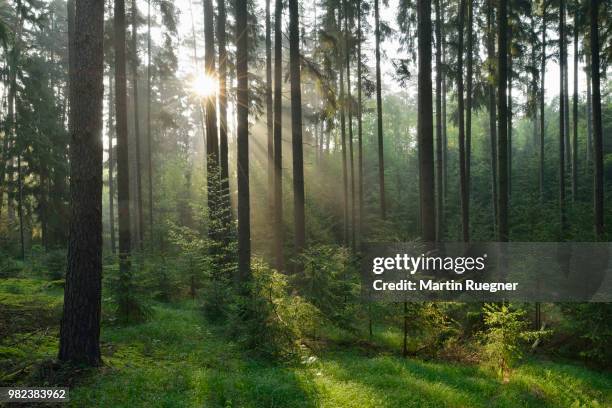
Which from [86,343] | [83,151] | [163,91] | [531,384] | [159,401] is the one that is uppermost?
[163,91]

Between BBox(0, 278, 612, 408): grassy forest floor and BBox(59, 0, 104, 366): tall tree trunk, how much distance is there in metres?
0.53

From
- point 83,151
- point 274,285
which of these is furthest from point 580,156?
point 83,151

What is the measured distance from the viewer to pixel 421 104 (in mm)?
10055

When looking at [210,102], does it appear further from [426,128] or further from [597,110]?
[597,110]

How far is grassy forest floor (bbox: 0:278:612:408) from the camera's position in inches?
236

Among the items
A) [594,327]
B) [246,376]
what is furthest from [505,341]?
[246,376]

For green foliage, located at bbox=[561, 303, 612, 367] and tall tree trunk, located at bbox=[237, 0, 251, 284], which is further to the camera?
tall tree trunk, located at bbox=[237, 0, 251, 284]

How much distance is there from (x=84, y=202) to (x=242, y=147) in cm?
597

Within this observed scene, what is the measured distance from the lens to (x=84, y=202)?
6.57 meters

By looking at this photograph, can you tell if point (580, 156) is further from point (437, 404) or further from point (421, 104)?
point (437, 404)

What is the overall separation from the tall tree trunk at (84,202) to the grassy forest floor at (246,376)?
1.74 ft

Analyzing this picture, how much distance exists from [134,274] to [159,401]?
547 cm

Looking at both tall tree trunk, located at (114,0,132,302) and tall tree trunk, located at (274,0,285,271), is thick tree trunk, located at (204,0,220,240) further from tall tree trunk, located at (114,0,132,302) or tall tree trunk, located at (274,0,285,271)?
tall tree trunk, located at (114,0,132,302)

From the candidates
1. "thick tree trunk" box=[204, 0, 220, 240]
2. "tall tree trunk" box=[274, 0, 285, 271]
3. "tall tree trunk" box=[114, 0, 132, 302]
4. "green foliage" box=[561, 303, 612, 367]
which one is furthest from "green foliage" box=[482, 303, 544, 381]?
"thick tree trunk" box=[204, 0, 220, 240]
